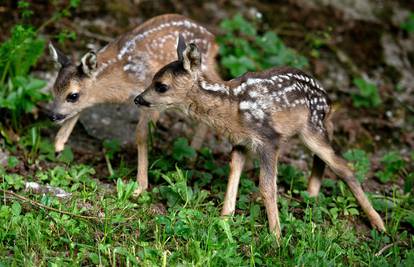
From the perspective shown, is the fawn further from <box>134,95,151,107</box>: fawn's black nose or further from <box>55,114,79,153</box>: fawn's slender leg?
<box>134,95,151,107</box>: fawn's black nose

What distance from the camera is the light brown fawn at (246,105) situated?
631 cm

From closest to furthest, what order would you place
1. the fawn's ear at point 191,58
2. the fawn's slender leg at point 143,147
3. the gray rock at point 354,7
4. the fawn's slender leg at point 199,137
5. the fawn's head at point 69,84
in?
1. the fawn's ear at point 191,58
2. the fawn's slender leg at point 143,147
3. the fawn's head at point 69,84
4. the fawn's slender leg at point 199,137
5. the gray rock at point 354,7

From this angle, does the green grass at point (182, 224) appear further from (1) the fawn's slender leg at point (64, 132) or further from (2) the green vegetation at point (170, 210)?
(1) the fawn's slender leg at point (64, 132)

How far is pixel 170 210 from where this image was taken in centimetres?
629

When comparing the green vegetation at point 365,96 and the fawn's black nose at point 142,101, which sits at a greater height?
the fawn's black nose at point 142,101

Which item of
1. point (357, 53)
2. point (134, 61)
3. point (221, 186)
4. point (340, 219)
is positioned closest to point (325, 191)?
point (340, 219)

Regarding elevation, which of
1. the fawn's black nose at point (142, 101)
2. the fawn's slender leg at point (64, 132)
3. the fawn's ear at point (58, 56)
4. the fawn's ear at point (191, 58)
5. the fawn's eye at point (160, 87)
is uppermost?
the fawn's ear at point (191, 58)

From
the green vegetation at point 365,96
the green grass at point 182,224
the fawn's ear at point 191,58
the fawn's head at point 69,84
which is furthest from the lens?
the green vegetation at point 365,96

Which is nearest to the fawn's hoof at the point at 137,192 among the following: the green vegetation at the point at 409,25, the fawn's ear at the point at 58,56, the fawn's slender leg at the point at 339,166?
the fawn's ear at the point at 58,56

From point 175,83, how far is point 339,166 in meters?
1.70

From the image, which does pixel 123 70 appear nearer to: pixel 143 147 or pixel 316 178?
pixel 143 147

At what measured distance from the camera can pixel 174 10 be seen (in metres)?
9.80

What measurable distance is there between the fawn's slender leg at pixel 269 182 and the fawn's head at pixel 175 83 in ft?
2.83

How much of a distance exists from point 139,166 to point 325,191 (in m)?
1.88
